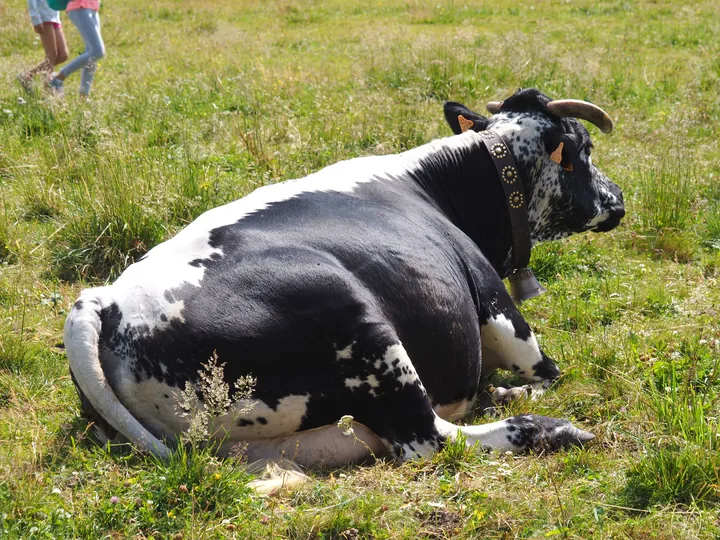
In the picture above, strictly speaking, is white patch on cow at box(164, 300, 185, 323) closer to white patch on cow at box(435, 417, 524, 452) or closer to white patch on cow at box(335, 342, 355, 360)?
white patch on cow at box(335, 342, 355, 360)

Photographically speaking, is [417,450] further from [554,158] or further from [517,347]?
[554,158]

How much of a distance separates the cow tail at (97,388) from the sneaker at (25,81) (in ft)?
20.0

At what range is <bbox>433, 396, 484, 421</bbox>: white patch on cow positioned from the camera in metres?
4.45

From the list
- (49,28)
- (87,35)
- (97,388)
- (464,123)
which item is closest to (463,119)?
(464,123)

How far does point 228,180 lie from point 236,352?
3750 mm

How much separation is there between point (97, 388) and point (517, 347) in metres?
2.27

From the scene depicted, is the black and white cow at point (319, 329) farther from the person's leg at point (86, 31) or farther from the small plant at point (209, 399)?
the person's leg at point (86, 31)

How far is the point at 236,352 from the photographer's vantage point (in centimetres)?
363

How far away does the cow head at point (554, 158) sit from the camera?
5.36 m

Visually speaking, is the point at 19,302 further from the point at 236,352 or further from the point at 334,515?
the point at 334,515

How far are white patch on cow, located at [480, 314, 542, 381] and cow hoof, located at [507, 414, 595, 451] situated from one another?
667 millimetres

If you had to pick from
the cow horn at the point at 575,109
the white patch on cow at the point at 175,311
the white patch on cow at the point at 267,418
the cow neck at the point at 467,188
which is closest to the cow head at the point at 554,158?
the cow horn at the point at 575,109

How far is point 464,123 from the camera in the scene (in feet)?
18.8

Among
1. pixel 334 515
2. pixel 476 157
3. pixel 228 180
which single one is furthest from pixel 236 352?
pixel 228 180
